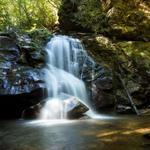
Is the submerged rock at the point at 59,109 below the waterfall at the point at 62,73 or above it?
below

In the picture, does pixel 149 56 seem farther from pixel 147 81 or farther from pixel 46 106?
pixel 46 106

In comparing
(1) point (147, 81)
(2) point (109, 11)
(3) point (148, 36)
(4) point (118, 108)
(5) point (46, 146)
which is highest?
(2) point (109, 11)

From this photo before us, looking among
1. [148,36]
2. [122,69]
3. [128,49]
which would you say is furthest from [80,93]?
[148,36]

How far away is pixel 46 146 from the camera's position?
282 inches

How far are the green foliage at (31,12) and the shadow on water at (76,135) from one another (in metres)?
12.0

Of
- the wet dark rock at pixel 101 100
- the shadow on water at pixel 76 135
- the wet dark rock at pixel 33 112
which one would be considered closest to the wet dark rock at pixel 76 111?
the shadow on water at pixel 76 135

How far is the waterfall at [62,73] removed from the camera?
11.5 m

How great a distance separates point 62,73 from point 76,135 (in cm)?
558

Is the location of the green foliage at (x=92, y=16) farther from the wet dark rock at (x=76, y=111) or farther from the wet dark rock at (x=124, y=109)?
the wet dark rock at (x=76, y=111)

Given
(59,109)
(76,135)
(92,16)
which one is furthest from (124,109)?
(92,16)

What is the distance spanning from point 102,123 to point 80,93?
3.11 metres

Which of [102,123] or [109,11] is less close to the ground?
[109,11]

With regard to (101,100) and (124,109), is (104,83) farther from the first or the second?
(124,109)

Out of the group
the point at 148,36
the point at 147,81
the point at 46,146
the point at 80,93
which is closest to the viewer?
the point at 46,146
